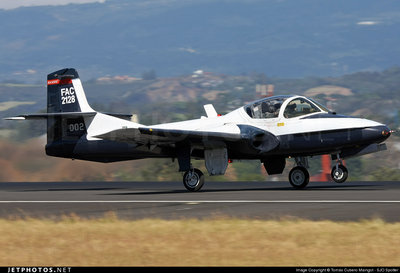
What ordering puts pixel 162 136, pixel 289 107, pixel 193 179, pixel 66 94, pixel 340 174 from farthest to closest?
1. pixel 66 94
2. pixel 340 174
3. pixel 193 179
4. pixel 289 107
5. pixel 162 136

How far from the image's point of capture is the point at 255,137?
20.2 m

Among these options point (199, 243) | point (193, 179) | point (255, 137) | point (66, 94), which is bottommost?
point (199, 243)

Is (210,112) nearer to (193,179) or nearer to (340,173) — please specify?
(193,179)

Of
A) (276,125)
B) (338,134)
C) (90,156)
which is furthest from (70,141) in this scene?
(338,134)

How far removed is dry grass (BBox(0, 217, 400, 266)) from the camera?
26.8 ft

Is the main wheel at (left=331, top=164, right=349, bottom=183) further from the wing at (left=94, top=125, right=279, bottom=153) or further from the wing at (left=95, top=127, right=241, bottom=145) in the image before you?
the wing at (left=95, top=127, right=241, bottom=145)

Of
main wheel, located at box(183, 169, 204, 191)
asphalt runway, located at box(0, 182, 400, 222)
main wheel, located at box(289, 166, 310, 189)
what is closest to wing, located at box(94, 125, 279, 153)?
main wheel, located at box(183, 169, 204, 191)

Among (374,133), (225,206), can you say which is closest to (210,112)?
(374,133)

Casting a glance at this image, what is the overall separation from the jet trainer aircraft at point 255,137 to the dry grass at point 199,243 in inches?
313

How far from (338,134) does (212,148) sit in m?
3.73

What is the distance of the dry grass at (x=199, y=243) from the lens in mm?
8156

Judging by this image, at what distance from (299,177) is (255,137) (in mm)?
2069

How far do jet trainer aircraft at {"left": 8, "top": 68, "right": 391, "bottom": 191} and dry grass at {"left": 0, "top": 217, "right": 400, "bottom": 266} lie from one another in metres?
7.95

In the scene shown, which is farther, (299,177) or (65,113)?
(65,113)
